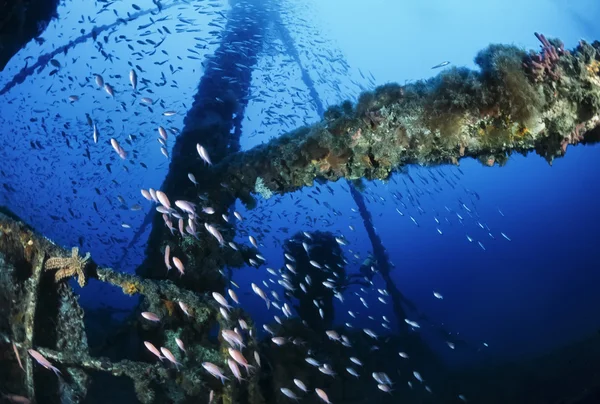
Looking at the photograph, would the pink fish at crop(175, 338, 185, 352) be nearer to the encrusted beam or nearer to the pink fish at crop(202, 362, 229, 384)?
the pink fish at crop(202, 362, 229, 384)

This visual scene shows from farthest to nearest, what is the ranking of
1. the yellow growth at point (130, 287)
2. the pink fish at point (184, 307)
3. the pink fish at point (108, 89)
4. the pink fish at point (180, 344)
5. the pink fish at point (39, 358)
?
the pink fish at point (108, 89) < the pink fish at point (184, 307) < the pink fish at point (180, 344) < the yellow growth at point (130, 287) < the pink fish at point (39, 358)

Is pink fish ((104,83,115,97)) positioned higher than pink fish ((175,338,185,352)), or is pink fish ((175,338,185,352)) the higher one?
pink fish ((104,83,115,97))

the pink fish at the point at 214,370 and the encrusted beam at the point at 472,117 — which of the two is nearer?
the encrusted beam at the point at 472,117

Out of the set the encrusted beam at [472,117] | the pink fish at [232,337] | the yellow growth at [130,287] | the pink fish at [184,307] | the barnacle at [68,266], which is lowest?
the pink fish at [184,307]

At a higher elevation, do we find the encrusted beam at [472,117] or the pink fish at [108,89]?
the encrusted beam at [472,117]

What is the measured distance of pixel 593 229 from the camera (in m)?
98.1

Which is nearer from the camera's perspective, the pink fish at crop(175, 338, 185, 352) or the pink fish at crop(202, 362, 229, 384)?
the pink fish at crop(202, 362, 229, 384)

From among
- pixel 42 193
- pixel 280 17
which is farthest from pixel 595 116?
pixel 42 193

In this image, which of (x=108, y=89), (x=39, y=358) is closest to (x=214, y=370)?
(x=39, y=358)

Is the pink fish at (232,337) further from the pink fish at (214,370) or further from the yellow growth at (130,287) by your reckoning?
the yellow growth at (130,287)

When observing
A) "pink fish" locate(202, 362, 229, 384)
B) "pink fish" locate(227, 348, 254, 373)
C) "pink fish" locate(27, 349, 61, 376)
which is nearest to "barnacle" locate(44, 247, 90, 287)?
"pink fish" locate(27, 349, 61, 376)

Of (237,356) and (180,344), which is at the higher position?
(237,356)

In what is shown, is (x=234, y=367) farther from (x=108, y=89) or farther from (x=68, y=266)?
(x=108, y=89)

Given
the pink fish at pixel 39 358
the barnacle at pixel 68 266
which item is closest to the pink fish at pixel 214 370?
the pink fish at pixel 39 358
